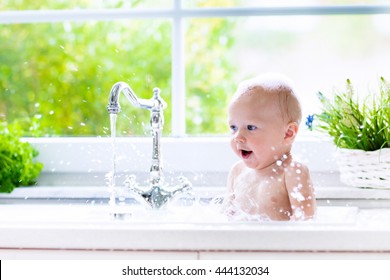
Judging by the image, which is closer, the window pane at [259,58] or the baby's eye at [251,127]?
the baby's eye at [251,127]

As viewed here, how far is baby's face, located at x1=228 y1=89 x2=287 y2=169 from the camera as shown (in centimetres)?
200

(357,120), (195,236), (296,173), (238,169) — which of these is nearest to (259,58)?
(357,120)

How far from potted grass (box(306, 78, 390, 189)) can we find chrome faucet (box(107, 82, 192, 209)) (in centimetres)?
40

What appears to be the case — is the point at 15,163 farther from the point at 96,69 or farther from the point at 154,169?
the point at 96,69

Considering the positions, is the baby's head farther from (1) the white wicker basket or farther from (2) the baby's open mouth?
(1) the white wicker basket

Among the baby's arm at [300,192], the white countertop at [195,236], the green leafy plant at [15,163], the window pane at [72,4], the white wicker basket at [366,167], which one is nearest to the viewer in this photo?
the white countertop at [195,236]

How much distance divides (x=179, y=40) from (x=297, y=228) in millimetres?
1066

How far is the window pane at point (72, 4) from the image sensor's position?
3537 millimetres

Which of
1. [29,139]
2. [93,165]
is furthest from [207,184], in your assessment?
[29,139]

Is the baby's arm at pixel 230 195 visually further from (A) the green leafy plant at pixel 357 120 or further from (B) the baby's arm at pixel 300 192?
(A) the green leafy plant at pixel 357 120

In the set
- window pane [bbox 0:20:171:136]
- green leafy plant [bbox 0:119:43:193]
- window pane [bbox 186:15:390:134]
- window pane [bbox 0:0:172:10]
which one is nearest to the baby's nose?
green leafy plant [bbox 0:119:43:193]

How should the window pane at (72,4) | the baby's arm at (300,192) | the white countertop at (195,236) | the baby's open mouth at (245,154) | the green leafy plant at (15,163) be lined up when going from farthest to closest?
the window pane at (72,4) → the green leafy plant at (15,163) → the baby's open mouth at (245,154) → the baby's arm at (300,192) → the white countertop at (195,236)

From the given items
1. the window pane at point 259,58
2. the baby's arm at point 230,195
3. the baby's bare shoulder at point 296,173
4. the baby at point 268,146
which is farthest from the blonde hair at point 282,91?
the window pane at point 259,58

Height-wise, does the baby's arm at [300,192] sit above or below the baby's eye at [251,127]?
below
